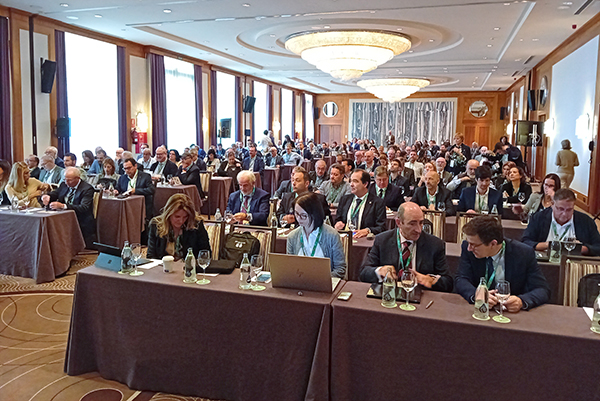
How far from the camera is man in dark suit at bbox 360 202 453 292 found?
3.15m

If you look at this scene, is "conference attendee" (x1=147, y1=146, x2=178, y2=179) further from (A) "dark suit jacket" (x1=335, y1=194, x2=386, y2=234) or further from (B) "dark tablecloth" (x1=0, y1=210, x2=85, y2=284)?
(A) "dark suit jacket" (x1=335, y1=194, x2=386, y2=234)

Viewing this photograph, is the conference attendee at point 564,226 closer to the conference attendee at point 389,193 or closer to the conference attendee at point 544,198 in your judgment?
the conference attendee at point 544,198

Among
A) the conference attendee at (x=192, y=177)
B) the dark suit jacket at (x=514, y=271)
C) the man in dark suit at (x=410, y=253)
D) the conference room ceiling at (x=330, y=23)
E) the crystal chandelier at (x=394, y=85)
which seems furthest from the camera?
the crystal chandelier at (x=394, y=85)

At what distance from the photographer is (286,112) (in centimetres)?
2403

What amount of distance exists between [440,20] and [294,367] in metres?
9.02

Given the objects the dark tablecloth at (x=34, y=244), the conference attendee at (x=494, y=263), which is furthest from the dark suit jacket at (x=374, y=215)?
the dark tablecloth at (x=34, y=244)

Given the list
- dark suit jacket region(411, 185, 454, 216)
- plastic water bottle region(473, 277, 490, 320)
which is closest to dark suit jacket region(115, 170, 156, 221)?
dark suit jacket region(411, 185, 454, 216)

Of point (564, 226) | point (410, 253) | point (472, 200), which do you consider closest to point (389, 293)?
point (410, 253)

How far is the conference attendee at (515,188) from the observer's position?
6734mm

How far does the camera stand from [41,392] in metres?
3.22

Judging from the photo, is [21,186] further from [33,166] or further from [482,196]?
[482,196]

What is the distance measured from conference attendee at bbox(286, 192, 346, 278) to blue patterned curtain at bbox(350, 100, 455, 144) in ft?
81.2

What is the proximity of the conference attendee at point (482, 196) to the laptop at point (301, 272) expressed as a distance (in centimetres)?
356

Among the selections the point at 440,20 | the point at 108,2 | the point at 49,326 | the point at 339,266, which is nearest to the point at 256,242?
the point at 339,266
